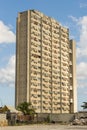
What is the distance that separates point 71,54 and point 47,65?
1032 inches

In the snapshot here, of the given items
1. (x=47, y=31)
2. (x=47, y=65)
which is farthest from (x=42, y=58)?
(x=47, y=31)

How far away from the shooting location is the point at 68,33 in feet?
584

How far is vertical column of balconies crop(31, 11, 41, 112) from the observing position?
14312 centimetres

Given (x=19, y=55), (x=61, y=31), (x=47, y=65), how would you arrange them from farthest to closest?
1. (x=61, y=31)
2. (x=47, y=65)
3. (x=19, y=55)

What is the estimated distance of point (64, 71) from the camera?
168625 millimetres

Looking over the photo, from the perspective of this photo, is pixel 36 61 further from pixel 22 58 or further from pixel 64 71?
pixel 64 71

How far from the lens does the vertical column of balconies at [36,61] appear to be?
143 meters

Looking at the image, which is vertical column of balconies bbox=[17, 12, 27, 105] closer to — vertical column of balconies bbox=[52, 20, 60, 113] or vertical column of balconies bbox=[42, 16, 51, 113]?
vertical column of balconies bbox=[42, 16, 51, 113]

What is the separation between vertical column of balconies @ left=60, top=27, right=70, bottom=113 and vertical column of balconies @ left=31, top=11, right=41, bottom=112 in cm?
1972

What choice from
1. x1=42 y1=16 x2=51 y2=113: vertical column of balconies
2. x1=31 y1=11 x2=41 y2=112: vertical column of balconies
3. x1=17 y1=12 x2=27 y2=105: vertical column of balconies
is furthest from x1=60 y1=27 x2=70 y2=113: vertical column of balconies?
x1=17 y1=12 x2=27 y2=105: vertical column of balconies

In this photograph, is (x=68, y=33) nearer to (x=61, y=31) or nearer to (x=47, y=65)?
(x=61, y=31)

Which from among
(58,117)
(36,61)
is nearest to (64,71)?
(36,61)

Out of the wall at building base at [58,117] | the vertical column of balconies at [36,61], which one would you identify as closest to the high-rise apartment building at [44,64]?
the vertical column of balconies at [36,61]

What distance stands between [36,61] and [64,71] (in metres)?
25.6
